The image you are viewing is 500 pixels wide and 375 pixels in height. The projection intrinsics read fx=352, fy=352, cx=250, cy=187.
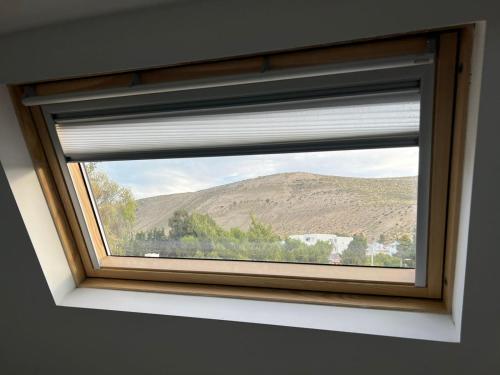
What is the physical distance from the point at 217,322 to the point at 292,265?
1.08 feet

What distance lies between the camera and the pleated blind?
95 cm

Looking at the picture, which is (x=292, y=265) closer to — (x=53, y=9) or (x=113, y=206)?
(x=113, y=206)

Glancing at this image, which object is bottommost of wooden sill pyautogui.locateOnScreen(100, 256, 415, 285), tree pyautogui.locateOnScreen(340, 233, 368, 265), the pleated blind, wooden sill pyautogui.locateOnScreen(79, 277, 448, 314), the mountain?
wooden sill pyautogui.locateOnScreen(79, 277, 448, 314)

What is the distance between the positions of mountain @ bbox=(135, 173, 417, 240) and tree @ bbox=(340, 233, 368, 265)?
3 centimetres

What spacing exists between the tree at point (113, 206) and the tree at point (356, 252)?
0.81 meters

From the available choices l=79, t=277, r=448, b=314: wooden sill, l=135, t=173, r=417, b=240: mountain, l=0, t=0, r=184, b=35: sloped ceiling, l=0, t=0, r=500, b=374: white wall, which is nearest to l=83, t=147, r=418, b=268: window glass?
l=135, t=173, r=417, b=240: mountain

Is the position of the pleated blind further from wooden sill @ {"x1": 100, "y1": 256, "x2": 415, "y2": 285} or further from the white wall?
wooden sill @ {"x1": 100, "y1": 256, "x2": 415, "y2": 285}

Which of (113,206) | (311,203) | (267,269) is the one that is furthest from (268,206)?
(113,206)

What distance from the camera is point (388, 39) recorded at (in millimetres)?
857

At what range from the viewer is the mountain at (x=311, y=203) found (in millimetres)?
1087

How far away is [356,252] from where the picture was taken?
1.20 metres

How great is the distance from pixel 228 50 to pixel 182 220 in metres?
0.69

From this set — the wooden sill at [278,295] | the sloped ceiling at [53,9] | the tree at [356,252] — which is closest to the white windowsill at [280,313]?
the wooden sill at [278,295]

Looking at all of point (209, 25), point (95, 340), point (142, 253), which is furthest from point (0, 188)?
point (209, 25)
